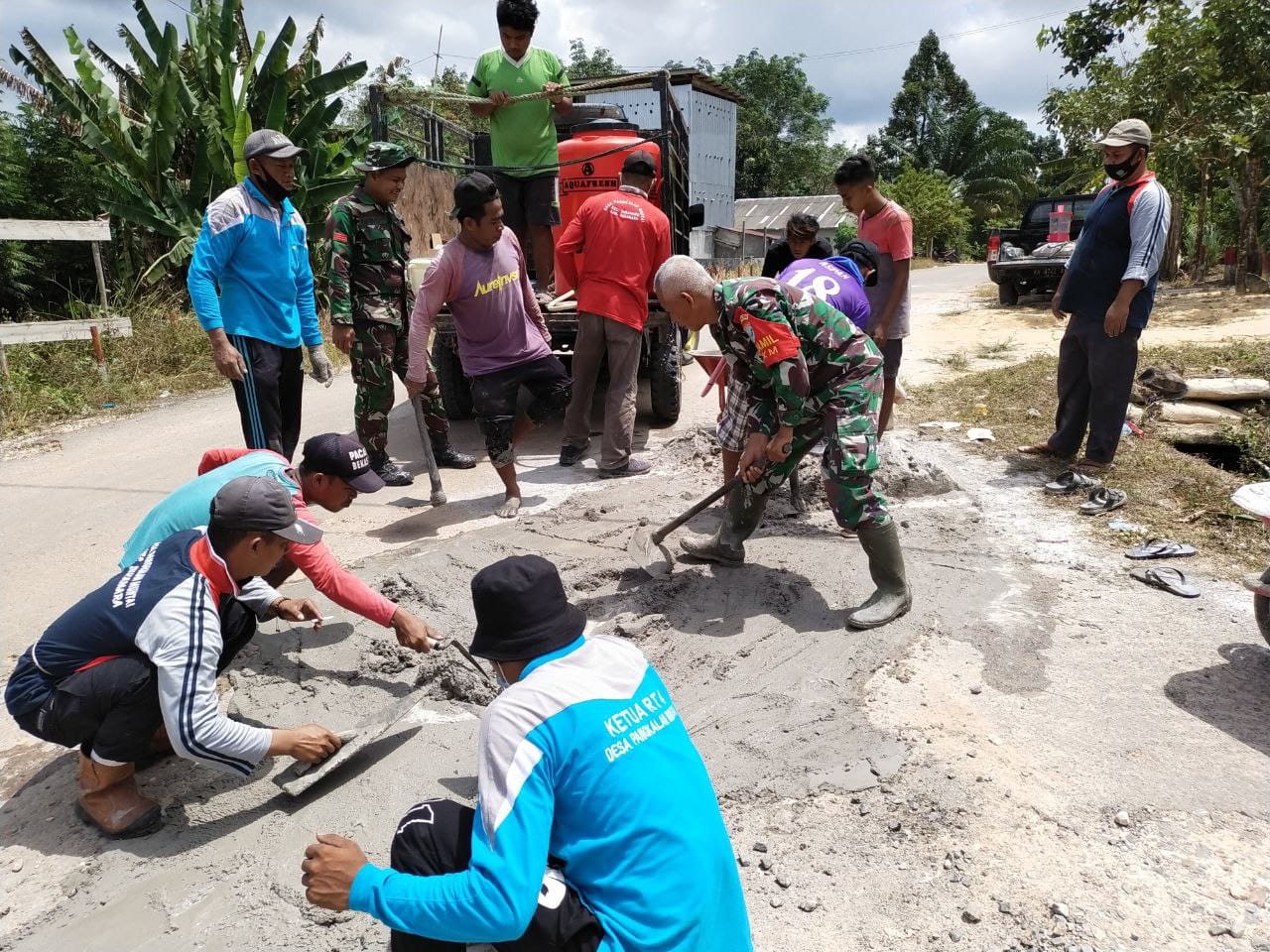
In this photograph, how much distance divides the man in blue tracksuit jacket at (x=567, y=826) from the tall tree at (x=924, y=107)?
40.8m

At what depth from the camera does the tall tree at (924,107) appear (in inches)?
1561

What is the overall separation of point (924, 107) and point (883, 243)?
4401 centimetres

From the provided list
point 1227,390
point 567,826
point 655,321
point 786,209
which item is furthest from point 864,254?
point 786,209

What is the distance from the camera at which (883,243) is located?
5.23 metres

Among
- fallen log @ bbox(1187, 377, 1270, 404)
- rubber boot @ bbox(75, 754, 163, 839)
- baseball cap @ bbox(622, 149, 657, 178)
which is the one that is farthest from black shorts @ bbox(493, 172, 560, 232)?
rubber boot @ bbox(75, 754, 163, 839)

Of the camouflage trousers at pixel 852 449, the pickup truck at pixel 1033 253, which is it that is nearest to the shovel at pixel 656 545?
the camouflage trousers at pixel 852 449

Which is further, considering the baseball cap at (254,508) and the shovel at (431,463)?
the shovel at (431,463)

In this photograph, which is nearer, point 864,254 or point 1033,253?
point 864,254

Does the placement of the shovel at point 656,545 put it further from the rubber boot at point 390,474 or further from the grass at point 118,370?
the grass at point 118,370

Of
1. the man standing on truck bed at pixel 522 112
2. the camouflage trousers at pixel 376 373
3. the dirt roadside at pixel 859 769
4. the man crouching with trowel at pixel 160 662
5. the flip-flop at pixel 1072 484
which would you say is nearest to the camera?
the dirt roadside at pixel 859 769

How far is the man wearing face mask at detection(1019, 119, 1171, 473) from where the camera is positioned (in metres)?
4.49

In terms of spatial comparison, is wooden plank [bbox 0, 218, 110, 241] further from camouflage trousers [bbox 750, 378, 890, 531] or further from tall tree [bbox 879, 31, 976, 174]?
tall tree [bbox 879, 31, 976, 174]

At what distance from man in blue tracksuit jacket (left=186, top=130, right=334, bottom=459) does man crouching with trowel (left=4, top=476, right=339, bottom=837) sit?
2026 millimetres

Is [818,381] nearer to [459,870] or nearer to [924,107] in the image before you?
[459,870]
